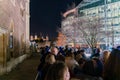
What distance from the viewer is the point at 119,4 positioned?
8488 cm

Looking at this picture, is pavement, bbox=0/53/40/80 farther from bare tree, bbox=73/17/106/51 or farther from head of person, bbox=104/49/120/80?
bare tree, bbox=73/17/106/51

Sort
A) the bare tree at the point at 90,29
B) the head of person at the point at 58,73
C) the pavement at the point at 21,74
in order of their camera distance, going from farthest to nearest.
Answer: the bare tree at the point at 90,29, the pavement at the point at 21,74, the head of person at the point at 58,73

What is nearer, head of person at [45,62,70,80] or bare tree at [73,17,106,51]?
head of person at [45,62,70,80]

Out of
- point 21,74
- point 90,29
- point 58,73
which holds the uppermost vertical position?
point 90,29

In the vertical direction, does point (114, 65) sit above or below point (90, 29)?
below

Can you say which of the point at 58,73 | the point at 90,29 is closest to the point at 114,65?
the point at 58,73

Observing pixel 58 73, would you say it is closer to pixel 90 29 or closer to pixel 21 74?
pixel 21 74

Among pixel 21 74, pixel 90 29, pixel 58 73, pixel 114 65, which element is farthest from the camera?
pixel 90 29

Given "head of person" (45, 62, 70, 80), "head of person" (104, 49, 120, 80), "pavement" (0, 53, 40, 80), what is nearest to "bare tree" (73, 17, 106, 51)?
"pavement" (0, 53, 40, 80)

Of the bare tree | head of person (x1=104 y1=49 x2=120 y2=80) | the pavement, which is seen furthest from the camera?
the bare tree

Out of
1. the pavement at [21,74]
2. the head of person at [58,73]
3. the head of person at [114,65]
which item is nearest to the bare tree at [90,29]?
the pavement at [21,74]

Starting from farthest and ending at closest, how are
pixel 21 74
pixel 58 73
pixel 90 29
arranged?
pixel 90 29 → pixel 21 74 → pixel 58 73

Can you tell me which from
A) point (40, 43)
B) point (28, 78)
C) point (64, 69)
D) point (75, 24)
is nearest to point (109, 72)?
point (64, 69)

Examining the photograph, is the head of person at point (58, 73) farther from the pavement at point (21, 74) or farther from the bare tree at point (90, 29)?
the bare tree at point (90, 29)
